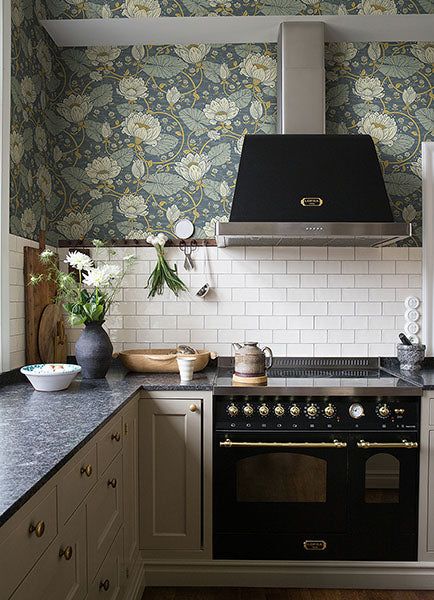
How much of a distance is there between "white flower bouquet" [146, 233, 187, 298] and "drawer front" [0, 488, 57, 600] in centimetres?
206

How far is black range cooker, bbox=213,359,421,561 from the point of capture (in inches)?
112

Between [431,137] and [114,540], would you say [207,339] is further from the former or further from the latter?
[431,137]

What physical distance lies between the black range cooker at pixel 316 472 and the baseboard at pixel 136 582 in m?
0.38

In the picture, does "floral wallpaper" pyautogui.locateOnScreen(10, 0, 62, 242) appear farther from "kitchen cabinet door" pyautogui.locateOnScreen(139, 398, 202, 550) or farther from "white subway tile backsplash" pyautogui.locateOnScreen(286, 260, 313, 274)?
"white subway tile backsplash" pyautogui.locateOnScreen(286, 260, 313, 274)

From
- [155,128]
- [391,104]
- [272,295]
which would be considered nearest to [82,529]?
[272,295]

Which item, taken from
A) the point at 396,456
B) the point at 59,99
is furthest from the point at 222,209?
the point at 396,456

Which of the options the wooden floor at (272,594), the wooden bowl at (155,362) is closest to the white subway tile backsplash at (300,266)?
the wooden bowl at (155,362)

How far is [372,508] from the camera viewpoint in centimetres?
287

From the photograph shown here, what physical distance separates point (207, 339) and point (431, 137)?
1.83 m

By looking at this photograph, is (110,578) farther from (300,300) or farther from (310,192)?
(310,192)

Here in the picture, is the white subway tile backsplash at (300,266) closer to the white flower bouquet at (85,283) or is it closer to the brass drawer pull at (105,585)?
the white flower bouquet at (85,283)

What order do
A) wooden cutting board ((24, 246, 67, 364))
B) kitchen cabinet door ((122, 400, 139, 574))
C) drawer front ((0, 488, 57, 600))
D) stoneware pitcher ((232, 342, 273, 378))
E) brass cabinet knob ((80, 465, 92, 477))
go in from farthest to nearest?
1. wooden cutting board ((24, 246, 67, 364))
2. stoneware pitcher ((232, 342, 273, 378))
3. kitchen cabinet door ((122, 400, 139, 574))
4. brass cabinet knob ((80, 465, 92, 477))
5. drawer front ((0, 488, 57, 600))

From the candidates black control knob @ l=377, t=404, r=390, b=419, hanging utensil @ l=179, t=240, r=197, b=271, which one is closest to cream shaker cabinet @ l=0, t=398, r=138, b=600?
hanging utensil @ l=179, t=240, r=197, b=271

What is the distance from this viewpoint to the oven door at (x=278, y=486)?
9.37 ft
